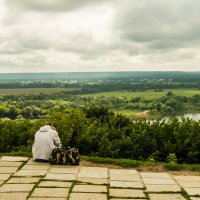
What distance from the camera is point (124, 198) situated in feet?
24.1

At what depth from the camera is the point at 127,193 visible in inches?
303

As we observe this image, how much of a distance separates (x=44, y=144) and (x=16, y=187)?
291cm

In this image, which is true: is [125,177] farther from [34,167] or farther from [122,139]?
[122,139]

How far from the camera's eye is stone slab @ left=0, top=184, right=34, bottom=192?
25.3 ft

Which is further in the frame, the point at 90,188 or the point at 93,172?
the point at 93,172

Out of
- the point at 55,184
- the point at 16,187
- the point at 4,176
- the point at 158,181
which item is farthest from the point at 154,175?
the point at 4,176

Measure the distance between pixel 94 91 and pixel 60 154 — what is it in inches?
5994

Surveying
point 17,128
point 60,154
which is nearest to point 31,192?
point 60,154

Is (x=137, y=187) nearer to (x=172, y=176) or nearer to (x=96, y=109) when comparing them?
(x=172, y=176)

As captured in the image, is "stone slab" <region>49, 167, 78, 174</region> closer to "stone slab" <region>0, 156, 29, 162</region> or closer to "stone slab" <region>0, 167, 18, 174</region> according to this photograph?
"stone slab" <region>0, 167, 18, 174</region>

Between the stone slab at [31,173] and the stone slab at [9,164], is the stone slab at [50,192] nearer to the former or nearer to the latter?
the stone slab at [31,173]

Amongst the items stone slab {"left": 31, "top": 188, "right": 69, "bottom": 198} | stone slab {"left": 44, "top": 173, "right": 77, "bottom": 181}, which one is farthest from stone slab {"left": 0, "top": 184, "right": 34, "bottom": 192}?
stone slab {"left": 44, "top": 173, "right": 77, "bottom": 181}

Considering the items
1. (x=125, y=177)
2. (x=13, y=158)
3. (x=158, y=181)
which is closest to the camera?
(x=158, y=181)

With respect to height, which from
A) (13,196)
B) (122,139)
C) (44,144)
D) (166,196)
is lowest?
(122,139)
